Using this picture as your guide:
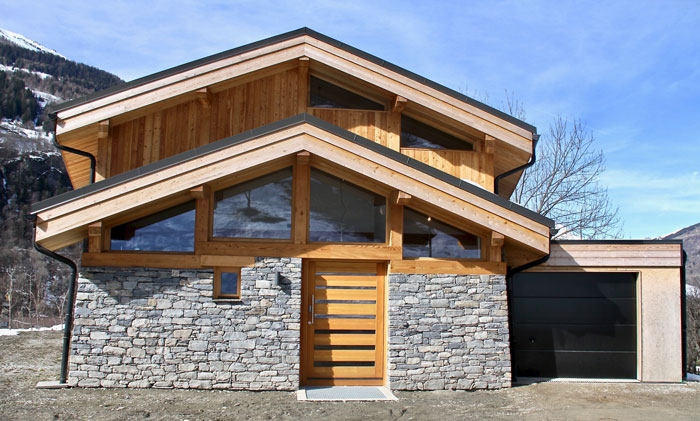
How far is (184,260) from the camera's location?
8.80 meters

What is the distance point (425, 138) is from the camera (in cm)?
1079

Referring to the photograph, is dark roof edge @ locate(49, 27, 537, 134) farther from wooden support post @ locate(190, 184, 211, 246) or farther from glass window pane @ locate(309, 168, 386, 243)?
glass window pane @ locate(309, 168, 386, 243)

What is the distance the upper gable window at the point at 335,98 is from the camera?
1073 centimetres

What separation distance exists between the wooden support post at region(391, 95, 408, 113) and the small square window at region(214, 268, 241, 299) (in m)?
4.09

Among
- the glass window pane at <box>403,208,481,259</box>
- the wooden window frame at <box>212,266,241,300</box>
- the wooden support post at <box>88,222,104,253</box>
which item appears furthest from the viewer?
the glass window pane at <box>403,208,481,259</box>

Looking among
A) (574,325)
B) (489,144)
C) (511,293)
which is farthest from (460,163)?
(574,325)

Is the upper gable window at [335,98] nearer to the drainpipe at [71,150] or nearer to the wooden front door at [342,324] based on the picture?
the wooden front door at [342,324]

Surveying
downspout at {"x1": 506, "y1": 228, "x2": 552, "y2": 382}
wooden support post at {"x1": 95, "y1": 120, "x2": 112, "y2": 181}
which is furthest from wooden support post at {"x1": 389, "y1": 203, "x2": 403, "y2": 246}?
wooden support post at {"x1": 95, "y1": 120, "x2": 112, "y2": 181}

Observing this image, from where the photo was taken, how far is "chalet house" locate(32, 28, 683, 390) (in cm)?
860

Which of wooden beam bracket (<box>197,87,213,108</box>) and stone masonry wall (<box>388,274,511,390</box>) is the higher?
wooden beam bracket (<box>197,87,213,108</box>)

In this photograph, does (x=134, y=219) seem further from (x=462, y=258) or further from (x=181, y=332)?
(x=462, y=258)

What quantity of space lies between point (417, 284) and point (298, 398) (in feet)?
8.27

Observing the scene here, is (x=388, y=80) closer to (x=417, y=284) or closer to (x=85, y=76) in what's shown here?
(x=417, y=284)

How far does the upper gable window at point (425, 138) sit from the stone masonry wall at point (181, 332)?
12.3 ft
